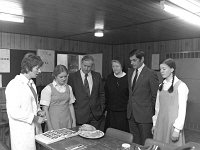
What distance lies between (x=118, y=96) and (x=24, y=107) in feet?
4.42

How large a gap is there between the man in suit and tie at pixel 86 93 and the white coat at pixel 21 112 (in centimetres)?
78

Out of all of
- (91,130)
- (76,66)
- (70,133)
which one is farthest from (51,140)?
(76,66)

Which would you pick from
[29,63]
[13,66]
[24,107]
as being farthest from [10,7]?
[13,66]

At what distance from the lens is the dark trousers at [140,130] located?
8.68ft

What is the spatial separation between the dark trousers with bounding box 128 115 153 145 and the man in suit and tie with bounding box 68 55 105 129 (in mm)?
431

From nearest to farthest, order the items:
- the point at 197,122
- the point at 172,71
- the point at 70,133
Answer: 1. the point at 70,133
2. the point at 172,71
3. the point at 197,122

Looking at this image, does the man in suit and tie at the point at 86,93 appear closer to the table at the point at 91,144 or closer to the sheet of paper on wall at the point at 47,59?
the table at the point at 91,144

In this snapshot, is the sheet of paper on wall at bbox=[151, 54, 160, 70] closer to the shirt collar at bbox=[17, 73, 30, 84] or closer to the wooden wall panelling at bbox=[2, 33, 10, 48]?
the wooden wall panelling at bbox=[2, 33, 10, 48]

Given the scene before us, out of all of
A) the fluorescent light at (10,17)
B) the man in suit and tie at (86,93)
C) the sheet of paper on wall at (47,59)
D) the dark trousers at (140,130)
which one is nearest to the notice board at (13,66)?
the sheet of paper on wall at (47,59)

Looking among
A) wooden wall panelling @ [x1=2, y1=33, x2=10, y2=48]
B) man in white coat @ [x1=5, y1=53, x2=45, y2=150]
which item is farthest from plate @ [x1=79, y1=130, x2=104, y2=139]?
wooden wall panelling @ [x1=2, y1=33, x2=10, y2=48]

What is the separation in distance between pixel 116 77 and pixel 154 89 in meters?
0.59

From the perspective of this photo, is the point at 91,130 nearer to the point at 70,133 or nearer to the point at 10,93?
the point at 70,133

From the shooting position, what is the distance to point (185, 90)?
215cm

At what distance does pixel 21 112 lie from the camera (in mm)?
1911
